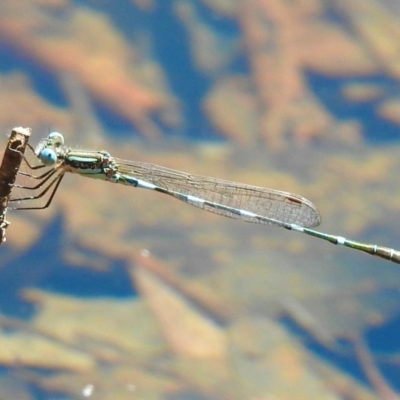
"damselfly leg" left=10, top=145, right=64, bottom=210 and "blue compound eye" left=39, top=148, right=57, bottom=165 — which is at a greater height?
"blue compound eye" left=39, top=148, right=57, bottom=165

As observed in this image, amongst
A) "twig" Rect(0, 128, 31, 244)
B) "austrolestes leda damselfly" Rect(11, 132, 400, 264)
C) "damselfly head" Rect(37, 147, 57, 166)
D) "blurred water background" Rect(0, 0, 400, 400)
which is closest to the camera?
"twig" Rect(0, 128, 31, 244)

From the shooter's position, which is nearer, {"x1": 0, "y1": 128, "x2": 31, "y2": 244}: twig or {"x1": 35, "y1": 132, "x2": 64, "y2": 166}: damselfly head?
{"x1": 0, "y1": 128, "x2": 31, "y2": 244}: twig

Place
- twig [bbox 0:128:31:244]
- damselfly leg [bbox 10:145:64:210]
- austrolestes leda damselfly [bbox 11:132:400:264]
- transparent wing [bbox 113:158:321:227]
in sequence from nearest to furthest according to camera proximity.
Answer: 1. twig [bbox 0:128:31:244]
2. damselfly leg [bbox 10:145:64:210]
3. austrolestes leda damselfly [bbox 11:132:400:264]
4. transparent wing [bbox 113:158:321:227]

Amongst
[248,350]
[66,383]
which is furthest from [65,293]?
[248,350]

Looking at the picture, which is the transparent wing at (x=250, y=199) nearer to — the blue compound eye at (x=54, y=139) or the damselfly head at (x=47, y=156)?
the blue compound eye at (x=54, y=139)

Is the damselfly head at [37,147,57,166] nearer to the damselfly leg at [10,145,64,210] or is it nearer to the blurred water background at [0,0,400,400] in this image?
the damselfly leg at [10,145,64,210]

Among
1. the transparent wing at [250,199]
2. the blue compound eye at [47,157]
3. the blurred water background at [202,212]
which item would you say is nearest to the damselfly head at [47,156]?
the blue compound eye at [47,157]

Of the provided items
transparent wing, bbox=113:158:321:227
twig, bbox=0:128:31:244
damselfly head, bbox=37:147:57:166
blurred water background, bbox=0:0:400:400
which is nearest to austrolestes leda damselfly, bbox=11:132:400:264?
transparent wing, bbox=113:158:321:227

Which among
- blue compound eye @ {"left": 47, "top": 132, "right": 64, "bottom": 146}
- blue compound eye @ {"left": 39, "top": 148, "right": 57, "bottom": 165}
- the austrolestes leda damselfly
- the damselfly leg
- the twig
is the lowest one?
the twig
